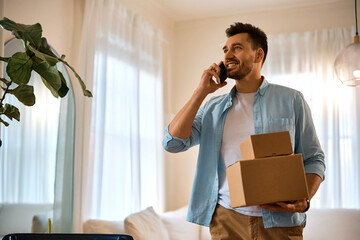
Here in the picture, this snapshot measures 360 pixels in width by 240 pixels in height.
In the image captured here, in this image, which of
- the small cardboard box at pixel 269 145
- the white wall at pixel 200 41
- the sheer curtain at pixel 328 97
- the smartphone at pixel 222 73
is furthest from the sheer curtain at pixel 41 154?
the sheer curtain at pixel 328 97

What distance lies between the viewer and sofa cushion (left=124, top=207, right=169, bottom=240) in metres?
2.80

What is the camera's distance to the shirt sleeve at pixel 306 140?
1.68 metres

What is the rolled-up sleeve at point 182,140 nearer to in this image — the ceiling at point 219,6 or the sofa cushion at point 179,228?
the sofa cushion at point 179,228

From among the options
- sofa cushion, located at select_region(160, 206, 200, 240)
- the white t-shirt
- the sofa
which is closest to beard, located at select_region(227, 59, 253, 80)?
the white t-shirt

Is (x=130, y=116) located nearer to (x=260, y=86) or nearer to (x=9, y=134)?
(x=9, y=134)

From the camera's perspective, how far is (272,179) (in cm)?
140

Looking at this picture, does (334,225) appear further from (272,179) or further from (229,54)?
(272,179)

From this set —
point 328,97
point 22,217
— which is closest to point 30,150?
point 22,217

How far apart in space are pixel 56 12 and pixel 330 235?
8.99 ft

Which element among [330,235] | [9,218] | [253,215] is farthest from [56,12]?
[330,235]

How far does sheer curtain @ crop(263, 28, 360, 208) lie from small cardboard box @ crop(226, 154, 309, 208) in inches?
109

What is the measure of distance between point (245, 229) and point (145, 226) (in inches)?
58.5

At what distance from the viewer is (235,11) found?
179 inches

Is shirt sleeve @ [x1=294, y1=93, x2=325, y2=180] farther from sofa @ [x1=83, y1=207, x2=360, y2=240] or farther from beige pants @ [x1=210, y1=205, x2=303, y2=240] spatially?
sofa @ [x1=83, y1=207, x2=360, y2=240]
